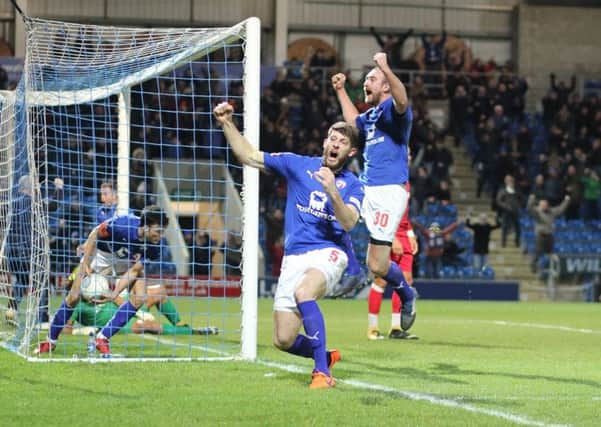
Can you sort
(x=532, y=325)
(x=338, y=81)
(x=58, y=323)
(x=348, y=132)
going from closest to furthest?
1. (x=348, y=132)
2. (x=338, y=81)
3. (x=58, y=323)
4. (x=532, y=325)

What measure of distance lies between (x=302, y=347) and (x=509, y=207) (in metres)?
22.5

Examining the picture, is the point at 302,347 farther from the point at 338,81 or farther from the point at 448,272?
the point at 448,272

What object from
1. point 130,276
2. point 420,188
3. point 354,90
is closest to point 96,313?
point 130,276

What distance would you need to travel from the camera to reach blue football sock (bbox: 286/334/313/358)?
9297mm

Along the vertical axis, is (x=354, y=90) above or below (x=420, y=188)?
above

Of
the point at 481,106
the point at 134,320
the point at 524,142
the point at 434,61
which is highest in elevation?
the point at 434,61

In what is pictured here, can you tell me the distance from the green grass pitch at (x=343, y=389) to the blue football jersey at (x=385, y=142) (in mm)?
1653

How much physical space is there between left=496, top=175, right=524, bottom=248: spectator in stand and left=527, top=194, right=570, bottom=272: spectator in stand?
431mm

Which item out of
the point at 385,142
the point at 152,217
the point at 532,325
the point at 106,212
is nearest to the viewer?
the point at 385,142

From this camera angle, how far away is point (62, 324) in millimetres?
11758

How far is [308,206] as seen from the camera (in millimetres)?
9414

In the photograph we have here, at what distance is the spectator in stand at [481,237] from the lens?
29.4 metres

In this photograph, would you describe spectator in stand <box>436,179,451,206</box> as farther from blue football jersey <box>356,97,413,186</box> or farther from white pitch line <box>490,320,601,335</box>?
blue football jersey <box>356,97,413,186</box>

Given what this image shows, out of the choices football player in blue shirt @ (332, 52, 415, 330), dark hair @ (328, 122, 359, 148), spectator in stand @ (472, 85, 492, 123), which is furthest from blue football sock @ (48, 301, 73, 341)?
spectator in stand @ (472, 85, 492, 123)
